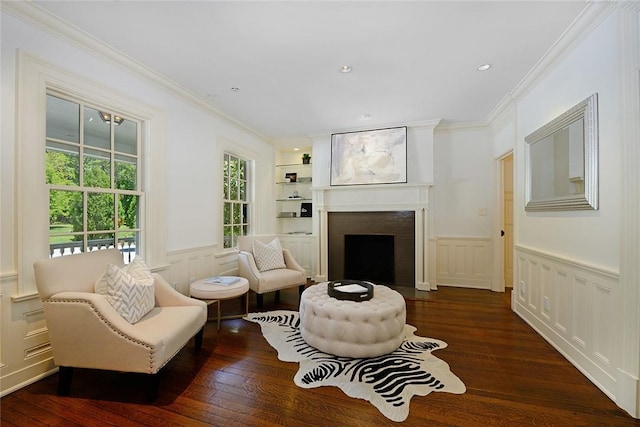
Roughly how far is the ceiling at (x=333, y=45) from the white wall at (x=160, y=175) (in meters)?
0.23

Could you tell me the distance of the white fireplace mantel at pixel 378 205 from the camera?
13.7 feet

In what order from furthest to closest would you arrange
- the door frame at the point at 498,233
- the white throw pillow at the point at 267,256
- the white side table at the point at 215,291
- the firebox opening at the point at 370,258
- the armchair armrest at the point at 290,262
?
the firebox opening at the point at 370,258
the door frame at the point at 498,233
the armchair armrest at the point at 290,262
the white throw pillow at the point at 267,256
the white side table at the point at 215,291

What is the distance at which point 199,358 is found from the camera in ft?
7.36

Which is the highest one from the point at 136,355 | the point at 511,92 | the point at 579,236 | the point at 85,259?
the point at 511,92

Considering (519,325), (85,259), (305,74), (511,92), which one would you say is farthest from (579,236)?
(85,259)

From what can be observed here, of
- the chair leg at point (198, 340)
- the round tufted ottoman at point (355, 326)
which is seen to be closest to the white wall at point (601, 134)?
the round tufted ottoman at point (355, 326)

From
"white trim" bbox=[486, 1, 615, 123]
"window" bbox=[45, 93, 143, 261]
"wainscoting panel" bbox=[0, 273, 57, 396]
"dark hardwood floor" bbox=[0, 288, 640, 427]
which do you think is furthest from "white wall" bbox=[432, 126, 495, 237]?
"wainscoting panel" bbox=[0, 273, 57, 396]

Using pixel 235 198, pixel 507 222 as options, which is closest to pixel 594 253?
pixel 507 222

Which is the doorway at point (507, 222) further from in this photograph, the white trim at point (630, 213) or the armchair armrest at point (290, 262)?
the armchair armrest at point (290, 262)

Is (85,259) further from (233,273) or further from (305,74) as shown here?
(305,74)

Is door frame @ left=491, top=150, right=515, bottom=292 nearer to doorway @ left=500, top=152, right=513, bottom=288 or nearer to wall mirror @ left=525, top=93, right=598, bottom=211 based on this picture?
doorway @ left=500, top=152, right=513, bottom=288

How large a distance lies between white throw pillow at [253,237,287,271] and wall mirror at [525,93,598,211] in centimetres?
307

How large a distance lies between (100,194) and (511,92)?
4512 mm

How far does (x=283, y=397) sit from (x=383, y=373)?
0.75 meters
